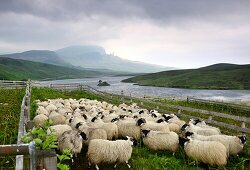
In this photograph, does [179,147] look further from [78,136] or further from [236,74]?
[236,74]

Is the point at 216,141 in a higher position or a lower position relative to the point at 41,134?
lower

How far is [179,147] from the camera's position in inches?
442

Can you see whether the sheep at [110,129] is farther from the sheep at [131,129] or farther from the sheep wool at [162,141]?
the sheep wool at [162,141]

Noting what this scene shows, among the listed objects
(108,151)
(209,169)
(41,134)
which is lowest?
(209,169)

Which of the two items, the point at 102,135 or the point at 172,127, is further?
the point at 172,127

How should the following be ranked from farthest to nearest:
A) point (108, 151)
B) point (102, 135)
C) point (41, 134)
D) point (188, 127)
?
1. point (188, 127)
2. point (102, 135)
3. point (108, 151)
4. point (41, 134)

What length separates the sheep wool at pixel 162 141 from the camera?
1054 centimetres

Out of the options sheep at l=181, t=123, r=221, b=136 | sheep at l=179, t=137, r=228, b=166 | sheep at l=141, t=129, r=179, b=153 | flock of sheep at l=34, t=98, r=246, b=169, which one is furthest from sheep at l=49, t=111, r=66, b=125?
sheep at l=179, t=137, r=228, b=166

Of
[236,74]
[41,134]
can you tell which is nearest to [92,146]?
[41,134]

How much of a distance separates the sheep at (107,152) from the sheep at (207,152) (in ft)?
6.91

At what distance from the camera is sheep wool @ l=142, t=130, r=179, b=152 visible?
34.6ft

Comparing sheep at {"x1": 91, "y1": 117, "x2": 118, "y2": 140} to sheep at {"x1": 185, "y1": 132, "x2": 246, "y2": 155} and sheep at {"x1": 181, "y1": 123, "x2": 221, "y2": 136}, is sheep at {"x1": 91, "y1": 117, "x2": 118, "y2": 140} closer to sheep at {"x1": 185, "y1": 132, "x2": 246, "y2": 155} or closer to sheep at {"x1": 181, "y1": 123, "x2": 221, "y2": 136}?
sheep at {"x1": 181, "y1": 123, "x2": 221, "y2": 136}

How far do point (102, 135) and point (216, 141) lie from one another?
12.3ft

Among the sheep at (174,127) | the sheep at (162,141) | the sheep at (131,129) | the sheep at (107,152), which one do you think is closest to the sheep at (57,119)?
the sheep at (131,129)
